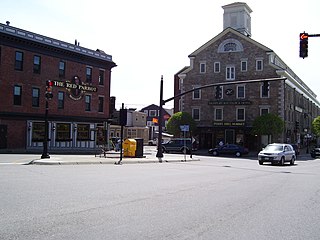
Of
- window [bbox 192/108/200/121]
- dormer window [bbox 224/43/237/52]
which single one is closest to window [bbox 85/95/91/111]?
window [bbox 192/108/200/121]

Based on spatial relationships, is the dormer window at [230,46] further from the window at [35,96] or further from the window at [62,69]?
the window at [35,96]

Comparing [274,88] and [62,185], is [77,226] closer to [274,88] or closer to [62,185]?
[62,185]

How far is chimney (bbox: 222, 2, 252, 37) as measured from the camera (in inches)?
2327

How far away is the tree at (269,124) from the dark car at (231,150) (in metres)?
5.18

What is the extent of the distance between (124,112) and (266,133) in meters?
27.1

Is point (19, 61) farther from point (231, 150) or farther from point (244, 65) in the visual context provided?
point (244, 65)

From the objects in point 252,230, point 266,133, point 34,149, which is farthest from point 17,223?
point 266,133

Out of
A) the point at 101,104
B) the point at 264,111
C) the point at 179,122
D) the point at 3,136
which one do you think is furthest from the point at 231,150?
the point at 3,136

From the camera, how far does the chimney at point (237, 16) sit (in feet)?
194

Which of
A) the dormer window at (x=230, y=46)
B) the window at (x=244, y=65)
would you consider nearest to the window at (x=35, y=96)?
the dormer window at (x=230, y=46)

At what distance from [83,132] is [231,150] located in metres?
16.7

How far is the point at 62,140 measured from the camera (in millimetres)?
39844

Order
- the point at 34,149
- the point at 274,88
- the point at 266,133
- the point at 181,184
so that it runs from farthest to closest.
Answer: the point at 274,88
the point at 266,133
the point at 34,149
the point at 181,184

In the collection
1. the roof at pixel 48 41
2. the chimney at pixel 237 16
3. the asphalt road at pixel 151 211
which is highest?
the chimney at pixel 237 16
